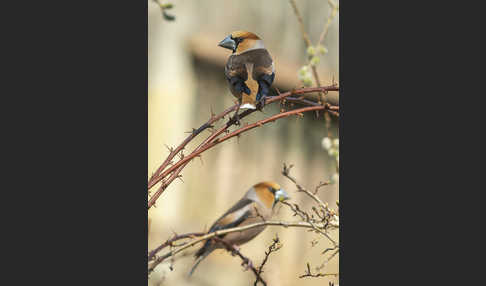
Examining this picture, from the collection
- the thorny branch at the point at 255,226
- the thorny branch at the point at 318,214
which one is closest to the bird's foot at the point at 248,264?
the thorny branch at the point at 255,226

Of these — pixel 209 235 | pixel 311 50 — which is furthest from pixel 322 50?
pixel 209 235

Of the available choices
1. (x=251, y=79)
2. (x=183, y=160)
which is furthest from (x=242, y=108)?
(x=183, y=160)

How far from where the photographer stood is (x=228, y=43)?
3.05m

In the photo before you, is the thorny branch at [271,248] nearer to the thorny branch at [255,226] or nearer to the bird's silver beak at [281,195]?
the thorny branch at [255,226]

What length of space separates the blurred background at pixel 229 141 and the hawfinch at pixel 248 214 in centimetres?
3

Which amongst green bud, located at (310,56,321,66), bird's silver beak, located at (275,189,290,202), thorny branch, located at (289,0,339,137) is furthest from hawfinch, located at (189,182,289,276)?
green bud, located at (310,56,321,66)

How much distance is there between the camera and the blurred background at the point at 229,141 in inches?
117

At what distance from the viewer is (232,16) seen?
3086 mm

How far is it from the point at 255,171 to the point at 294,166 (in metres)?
0.17

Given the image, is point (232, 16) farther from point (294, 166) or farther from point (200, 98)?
point (294, 166)

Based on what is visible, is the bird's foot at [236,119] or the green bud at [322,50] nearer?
the bird's foot at [236,119]

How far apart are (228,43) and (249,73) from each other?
164 millimetres

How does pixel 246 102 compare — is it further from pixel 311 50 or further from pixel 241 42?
pixel 311 50

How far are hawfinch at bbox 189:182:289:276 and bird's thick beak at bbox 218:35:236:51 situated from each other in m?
0.55
